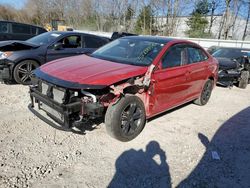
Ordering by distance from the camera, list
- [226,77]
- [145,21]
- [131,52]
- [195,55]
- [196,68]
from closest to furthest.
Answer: [131,52]
[196,68]
[195,55]
[226,77]
[145,21]

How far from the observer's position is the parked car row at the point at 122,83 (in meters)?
3.38

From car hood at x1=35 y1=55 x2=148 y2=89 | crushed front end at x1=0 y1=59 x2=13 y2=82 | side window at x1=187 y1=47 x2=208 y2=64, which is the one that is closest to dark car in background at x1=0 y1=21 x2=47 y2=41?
crushed front end at x1=0 y1=59 x2=13 y2=82

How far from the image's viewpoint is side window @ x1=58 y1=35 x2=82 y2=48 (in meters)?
7.23

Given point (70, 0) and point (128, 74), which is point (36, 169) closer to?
point (128, 74)

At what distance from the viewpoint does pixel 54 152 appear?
11.3ft

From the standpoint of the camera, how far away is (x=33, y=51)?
6551mm

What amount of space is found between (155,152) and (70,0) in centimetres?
3863

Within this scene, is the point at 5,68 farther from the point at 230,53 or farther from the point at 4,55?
the point at 230,53

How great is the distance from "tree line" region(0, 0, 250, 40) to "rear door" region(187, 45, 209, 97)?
68.5 ft

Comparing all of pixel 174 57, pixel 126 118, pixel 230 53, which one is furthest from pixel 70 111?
pixel 230 53

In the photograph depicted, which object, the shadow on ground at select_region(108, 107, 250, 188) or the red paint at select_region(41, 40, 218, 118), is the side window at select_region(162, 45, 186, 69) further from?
the shadow on ground at select_region(108, 107, 250, 188)

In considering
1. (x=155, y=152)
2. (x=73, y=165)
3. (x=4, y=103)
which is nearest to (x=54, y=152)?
(x=73, y=165)

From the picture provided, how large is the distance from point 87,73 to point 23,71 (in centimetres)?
363

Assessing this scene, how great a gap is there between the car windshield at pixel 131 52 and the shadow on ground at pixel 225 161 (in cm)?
175
